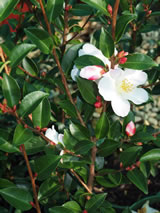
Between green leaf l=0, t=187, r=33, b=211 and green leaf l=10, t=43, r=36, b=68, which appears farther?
green leaf l=0, t=187, r=33, b=211

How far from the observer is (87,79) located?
903mm

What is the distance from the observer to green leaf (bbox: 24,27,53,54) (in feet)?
3.04

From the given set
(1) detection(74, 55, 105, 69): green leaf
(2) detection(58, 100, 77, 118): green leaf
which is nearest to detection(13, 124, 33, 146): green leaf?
(2) detection(58, 100, 77, 118): green leaf

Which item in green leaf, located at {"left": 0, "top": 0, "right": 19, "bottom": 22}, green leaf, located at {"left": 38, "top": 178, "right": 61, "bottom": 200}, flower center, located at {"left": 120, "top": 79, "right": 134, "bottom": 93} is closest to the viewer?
green leaf, located at {"left": 0, "top": 0, "right": 19, "bottom": 22}

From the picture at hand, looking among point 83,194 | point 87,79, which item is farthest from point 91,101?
point 83,194

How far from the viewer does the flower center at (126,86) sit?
0.92 metres

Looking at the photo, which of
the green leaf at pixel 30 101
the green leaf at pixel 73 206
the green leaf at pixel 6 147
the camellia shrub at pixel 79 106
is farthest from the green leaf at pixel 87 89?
the green leaf at pixel 73 206

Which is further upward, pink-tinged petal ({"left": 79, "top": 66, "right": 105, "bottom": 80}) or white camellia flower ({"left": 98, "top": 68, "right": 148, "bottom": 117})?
pink-tinged petal ({"left": 79, "top": 66, "right": 105, "bottom": 80})

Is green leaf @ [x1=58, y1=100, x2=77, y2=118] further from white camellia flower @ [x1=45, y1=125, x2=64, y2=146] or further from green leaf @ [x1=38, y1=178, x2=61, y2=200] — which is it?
green leaf @ [x1=38, y1=178, x2=61, y2=200]

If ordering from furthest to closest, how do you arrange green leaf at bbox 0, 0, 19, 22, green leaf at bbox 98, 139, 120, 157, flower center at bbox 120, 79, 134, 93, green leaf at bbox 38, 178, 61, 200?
green leaf at bbox 38, 178, 61, 200 < green leaf at bbox 98, 139, 120, 157 < flower center at bbox 120, 79, 134, 93 < green leaf at bbox 0, 0, 19, 22

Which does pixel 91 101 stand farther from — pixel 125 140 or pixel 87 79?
pixel 125 140

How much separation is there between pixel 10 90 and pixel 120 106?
11.8 inches

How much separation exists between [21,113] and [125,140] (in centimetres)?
36

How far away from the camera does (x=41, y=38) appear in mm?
941
